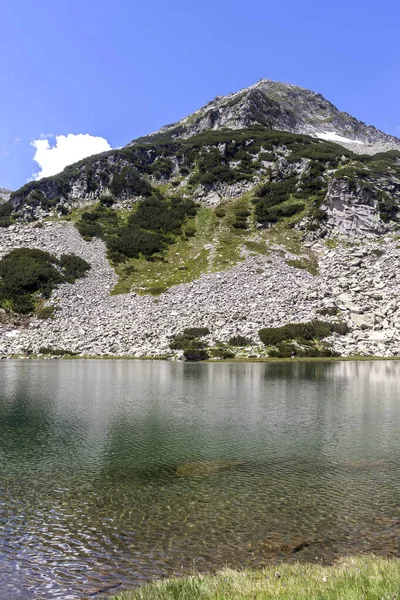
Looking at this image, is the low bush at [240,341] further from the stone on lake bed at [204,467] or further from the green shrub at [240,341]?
the stone on lake bed at [204,467]

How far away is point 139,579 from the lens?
330 inches

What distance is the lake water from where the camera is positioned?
941 centimetres

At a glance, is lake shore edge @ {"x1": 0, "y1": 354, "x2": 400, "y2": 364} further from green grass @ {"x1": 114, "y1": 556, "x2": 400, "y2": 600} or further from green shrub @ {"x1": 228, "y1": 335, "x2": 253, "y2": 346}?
green grass @ {"x1": 114, "y1": 556, "x2": 400, "y2": 600}

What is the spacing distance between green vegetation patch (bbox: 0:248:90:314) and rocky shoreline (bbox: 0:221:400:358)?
9.57 ft

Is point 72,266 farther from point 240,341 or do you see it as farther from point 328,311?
point 328,311

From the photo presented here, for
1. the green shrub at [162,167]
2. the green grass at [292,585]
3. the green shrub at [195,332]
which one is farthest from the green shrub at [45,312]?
the green grass at [292,585]

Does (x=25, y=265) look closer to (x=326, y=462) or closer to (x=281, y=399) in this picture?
(x=281, y=399)

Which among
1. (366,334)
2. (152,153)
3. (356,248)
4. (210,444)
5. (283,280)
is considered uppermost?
(152,153)

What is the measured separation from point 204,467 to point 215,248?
296 ft

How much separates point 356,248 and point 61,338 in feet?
222

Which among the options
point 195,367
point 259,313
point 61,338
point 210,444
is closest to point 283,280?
point 259,313

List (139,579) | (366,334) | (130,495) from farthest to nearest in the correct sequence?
(366,334)
(130,495)
(139,579)

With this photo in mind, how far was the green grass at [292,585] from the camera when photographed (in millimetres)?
6223

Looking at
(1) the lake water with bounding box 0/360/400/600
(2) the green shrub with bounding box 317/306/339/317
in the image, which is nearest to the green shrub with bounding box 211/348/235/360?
(2) the green shrub with bounding box 317/306/339/317
